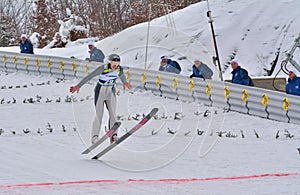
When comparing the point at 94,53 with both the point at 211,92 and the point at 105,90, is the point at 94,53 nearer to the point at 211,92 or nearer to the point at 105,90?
the point at 211,92

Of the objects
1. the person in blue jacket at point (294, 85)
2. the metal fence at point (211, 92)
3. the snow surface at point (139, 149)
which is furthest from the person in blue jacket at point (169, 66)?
the person in blue jacket at point (294, 85)

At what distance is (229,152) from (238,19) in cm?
2163

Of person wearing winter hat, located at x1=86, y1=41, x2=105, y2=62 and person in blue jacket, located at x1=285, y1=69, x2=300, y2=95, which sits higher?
person wearing winter hat, located at x1=86, y1=41, x2=105, y2=62

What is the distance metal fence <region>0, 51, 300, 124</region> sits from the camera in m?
15.2

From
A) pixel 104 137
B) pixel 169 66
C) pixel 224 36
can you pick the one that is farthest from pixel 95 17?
pixel 104 137

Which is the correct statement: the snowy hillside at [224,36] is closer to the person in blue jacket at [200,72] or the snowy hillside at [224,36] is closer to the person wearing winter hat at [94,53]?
the person wearing winter hat at [94,53]

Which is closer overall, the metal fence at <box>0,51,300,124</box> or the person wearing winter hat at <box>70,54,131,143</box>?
the person wearing winter hat at <box>70,54,131,143</box>

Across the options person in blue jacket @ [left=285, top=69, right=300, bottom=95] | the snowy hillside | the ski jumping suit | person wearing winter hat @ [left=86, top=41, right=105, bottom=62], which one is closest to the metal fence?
person wearing winter hat @ [left=86, top=41, right=105, bottom=62]

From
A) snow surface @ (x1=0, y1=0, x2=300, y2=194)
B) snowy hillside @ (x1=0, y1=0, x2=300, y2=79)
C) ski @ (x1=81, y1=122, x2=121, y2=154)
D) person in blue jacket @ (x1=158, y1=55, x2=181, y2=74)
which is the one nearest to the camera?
snow surface @ (x1=0, y1=0, x2=300, y2=194)

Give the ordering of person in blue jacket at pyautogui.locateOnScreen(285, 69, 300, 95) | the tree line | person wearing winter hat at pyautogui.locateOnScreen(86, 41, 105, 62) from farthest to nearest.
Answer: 1. the tree line
2. person wearing winter hat at pyautogui.locateOnScreen(86, 41, 105, 62)
3. person in blue jacket at pyautogui.locateOnScreen(285, 69, 300, 95)

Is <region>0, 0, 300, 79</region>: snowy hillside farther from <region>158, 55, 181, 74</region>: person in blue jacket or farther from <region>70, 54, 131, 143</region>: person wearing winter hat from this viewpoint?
<region>70, 54, 131, 143</region>: person wearing winter hat

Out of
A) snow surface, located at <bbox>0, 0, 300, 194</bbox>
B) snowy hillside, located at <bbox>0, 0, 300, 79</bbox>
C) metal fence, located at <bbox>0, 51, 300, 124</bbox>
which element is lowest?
snow surface, located at <bbox>0, 0, 300, 194</bbox>

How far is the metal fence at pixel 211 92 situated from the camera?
15.2 metres

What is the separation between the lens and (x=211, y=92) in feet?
56.4
